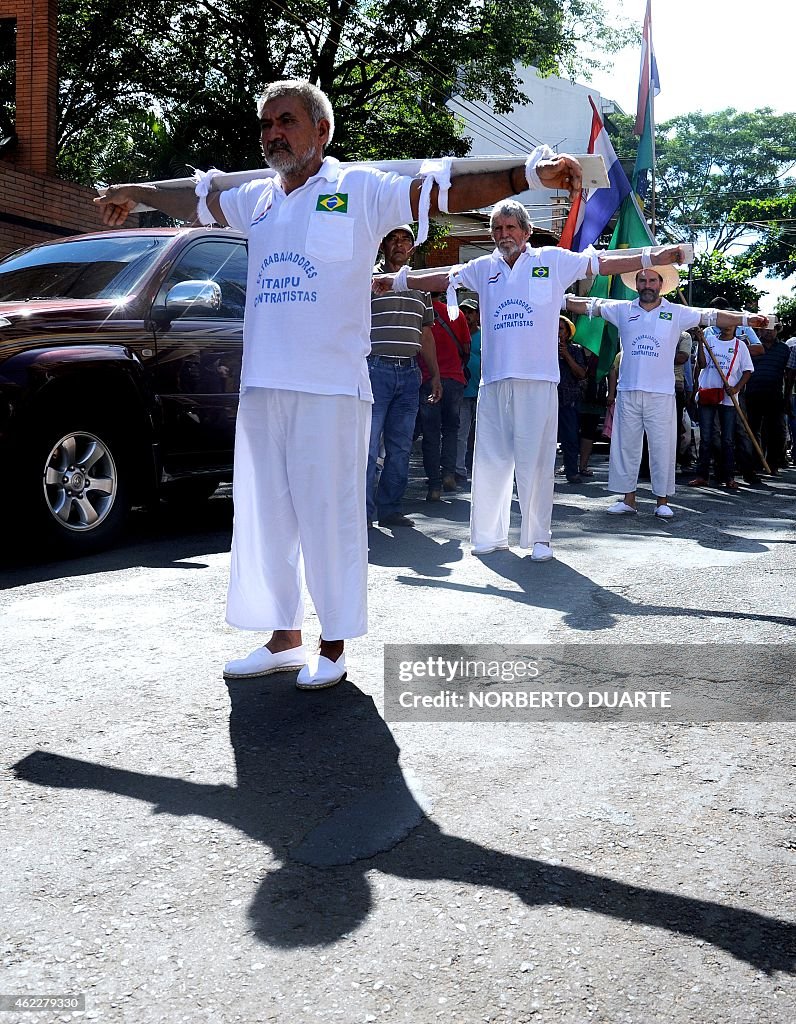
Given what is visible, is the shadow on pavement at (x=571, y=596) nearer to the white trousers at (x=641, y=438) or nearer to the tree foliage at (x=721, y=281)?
the white trousers at (x=641, y=438)

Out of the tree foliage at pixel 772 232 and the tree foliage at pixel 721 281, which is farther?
the tree foliage at pixel 772 232

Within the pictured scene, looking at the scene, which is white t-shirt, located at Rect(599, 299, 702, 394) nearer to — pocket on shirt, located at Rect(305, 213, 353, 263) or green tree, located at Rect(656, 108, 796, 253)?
pocket on shirt, located at Rect(305, 213, 353, 263)

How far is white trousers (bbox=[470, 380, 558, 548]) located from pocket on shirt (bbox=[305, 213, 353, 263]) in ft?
11.2

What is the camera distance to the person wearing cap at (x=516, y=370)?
23.2 ft

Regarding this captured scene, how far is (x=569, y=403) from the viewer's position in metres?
12.8

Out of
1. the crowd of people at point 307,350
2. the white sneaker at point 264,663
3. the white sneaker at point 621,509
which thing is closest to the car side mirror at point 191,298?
the crowd of people at point 307,350

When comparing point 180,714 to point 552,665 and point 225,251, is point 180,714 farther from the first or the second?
point 225,251

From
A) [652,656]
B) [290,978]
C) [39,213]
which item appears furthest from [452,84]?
[290,978]

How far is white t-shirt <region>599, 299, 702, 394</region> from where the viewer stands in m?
9.77

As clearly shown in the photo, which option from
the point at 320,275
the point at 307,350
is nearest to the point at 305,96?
the point at 320,275

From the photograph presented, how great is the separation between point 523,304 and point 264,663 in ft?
11.7

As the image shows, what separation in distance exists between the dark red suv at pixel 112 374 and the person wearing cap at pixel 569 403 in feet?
17.0

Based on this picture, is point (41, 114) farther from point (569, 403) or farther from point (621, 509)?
point (621, 509)
